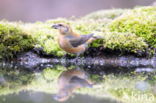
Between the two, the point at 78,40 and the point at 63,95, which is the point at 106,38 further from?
the point at 63,95

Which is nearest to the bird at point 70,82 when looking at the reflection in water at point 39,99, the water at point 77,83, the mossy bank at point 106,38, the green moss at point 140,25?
the water at point 77,83

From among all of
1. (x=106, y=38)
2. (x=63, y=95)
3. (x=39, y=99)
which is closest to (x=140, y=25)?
(x=106, y=38)

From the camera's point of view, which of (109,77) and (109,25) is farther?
(109,25)

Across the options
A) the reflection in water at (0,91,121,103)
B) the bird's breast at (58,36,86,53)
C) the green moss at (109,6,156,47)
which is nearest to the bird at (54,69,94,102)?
the reflection in water at (0,91,121,103)

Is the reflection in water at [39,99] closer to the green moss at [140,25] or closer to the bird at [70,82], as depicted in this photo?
the bird at [70,82]

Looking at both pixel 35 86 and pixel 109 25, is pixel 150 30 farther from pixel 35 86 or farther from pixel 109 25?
pixel 35 86

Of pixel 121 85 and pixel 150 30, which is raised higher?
pixel 150 30

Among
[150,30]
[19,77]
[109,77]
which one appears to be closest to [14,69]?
[19,77]
